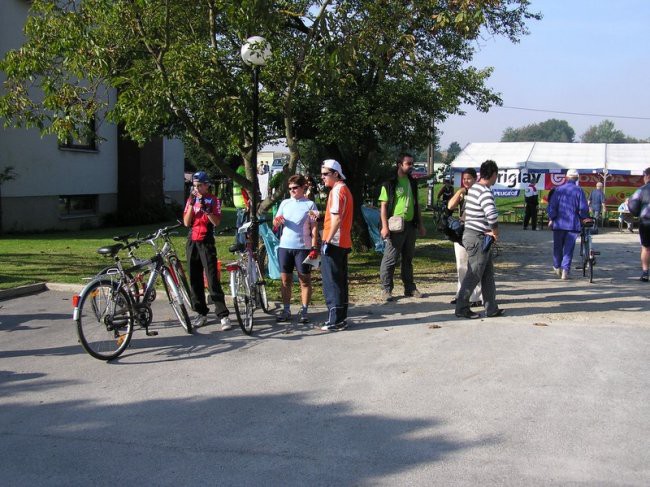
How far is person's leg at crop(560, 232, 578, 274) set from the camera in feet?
34.8

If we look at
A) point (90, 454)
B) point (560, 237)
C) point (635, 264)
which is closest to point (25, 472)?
point (90, 454)

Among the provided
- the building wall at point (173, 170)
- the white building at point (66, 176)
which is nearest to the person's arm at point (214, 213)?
the white building at point (66, 176)

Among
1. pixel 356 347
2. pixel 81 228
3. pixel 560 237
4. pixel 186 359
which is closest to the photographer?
pixel 186 359

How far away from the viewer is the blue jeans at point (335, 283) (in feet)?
23.3

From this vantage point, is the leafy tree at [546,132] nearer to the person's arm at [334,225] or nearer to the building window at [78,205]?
the building window at [78,205]

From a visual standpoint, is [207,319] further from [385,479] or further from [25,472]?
[385,479]

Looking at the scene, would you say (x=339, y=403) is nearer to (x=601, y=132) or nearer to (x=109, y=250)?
(x=109, y=250)

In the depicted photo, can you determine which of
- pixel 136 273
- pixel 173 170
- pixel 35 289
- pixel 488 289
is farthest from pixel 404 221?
pixel 173 170

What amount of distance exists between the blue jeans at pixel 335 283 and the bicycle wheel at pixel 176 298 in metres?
1.51

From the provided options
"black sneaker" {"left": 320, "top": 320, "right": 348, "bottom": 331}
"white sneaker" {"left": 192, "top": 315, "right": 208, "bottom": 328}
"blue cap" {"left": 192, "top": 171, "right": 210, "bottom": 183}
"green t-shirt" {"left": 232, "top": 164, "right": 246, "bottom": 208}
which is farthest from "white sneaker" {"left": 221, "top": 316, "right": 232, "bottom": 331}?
"green t-shirt" {"left": 232, "top": 164, "right": 246, "bottom": 208}

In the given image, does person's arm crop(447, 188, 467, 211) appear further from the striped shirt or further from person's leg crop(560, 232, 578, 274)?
person's leg crop(560, 232, 578, 274)

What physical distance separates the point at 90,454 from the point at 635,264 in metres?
11.3

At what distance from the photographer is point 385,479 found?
12.0 feet

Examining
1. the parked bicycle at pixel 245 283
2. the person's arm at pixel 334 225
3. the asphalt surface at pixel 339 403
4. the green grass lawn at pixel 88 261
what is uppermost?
the person's arm at pixel 334 225
